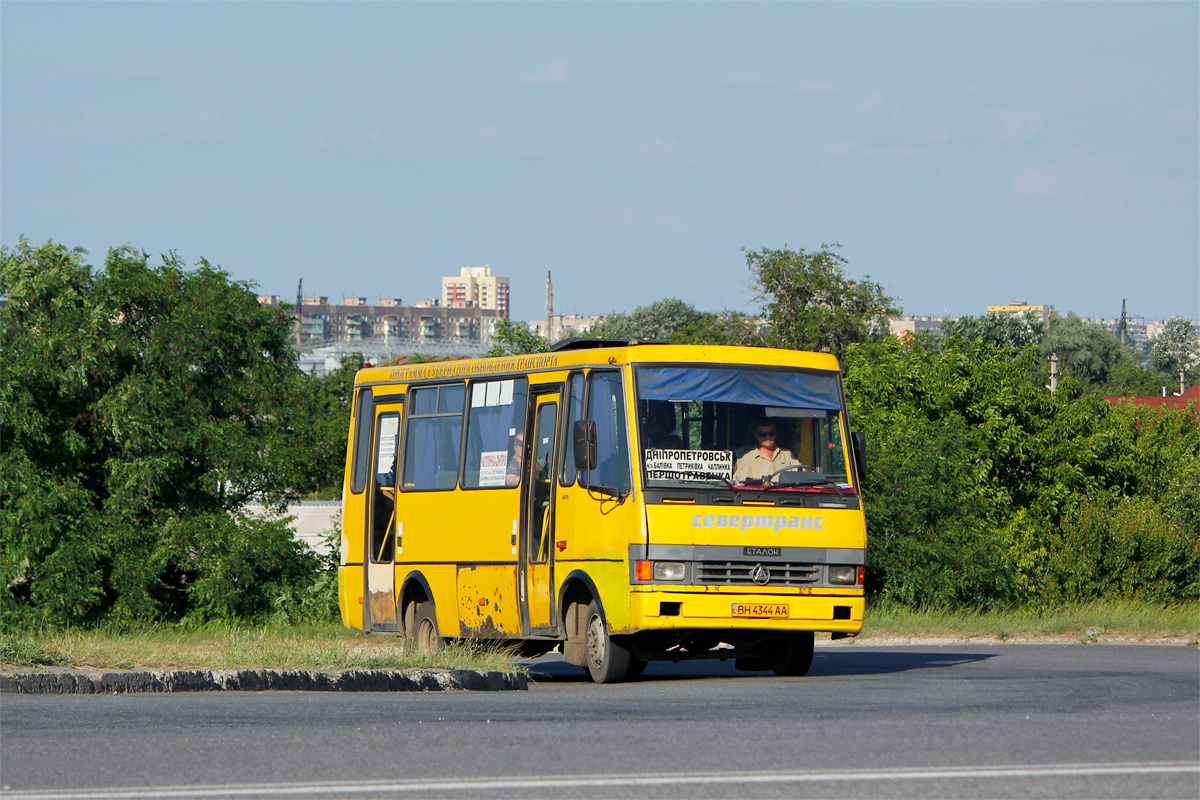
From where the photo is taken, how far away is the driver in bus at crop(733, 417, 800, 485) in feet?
47.5

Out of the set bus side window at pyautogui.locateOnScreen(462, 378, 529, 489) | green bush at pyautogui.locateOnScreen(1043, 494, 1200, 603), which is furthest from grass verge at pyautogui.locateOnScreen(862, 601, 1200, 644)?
green bush at pyautogui.locateOnScreen(1043, 494, 1200, 603)

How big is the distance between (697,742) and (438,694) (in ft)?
13.0

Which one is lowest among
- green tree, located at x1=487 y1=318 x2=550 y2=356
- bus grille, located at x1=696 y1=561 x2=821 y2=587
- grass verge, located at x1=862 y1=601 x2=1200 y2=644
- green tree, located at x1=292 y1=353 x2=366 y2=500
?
grass verge, located at x1=862 y1=601 x2=1200 y2=644

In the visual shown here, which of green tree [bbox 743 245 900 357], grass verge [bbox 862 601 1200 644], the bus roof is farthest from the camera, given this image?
green tree [bbox 743 245 900 357]

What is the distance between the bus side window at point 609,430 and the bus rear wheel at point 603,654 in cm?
114

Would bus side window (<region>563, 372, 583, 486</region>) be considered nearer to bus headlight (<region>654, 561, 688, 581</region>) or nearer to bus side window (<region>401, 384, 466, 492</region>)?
bus headlight (<region>654, 561, 688, 581</region>)

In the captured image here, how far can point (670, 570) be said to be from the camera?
13.9 metres

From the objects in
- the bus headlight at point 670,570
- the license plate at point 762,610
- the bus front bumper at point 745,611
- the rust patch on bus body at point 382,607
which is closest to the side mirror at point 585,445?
the bus headlight at point 670,570

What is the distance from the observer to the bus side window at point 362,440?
19203 mm

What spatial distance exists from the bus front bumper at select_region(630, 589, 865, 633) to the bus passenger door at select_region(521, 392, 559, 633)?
5.80ft

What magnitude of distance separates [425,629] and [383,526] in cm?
151

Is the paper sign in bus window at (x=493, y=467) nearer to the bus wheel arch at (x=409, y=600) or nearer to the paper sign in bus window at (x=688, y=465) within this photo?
the bus wheel arch at (x=409, y=600)

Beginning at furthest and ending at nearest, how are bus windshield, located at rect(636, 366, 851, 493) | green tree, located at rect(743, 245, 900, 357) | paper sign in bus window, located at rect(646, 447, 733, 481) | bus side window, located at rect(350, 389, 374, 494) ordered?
green tree, located at rect(743, 245, 900, 357) < bus side window, located at rect(350, 389, 374, 494) < bus windshield, located at rect(636, 366, 851, 493) < paper sign in bus window, located at rect(646, 447, 733, 481)

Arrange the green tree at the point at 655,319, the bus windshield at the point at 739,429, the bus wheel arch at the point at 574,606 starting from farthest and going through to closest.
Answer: the green tree at the point at 655,319 → the bus wheel arch at the point at 574,606 → the bus windshield at the point at 739,429
